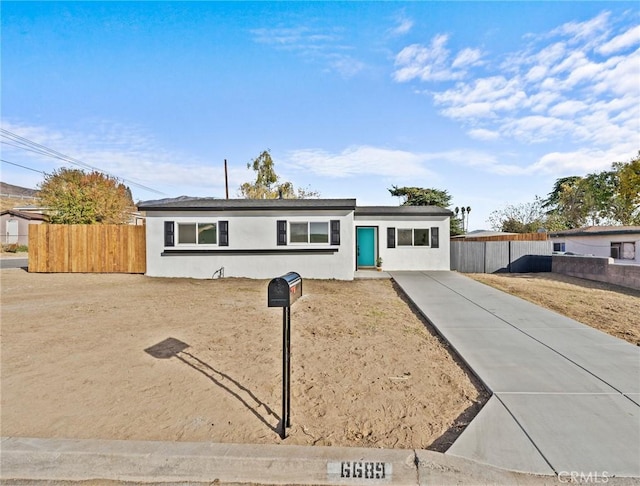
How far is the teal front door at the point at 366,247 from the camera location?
49.9ft

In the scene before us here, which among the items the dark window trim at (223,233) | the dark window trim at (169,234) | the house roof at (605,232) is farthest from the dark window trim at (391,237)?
the house roof at (605,232)

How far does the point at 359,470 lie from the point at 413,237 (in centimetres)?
1346

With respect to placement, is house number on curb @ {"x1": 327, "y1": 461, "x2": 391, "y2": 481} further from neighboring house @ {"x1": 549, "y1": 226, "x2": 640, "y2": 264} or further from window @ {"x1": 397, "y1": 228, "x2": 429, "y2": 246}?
neighboring house @ {"x1": 549, "y1": 226, "x2": 640, "y2": 264}

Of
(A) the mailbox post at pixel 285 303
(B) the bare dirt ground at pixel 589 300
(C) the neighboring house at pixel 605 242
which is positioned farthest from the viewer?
(C) the neighboring house at pixel 605 242

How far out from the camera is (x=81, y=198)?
72.5 ft

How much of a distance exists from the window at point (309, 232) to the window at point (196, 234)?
10.2ft

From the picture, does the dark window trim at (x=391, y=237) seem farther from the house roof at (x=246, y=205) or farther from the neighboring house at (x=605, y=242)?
the neighboring house at (x=605, y=242)

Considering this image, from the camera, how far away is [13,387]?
3621 millimetres

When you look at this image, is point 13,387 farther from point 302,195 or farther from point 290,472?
point 302,195

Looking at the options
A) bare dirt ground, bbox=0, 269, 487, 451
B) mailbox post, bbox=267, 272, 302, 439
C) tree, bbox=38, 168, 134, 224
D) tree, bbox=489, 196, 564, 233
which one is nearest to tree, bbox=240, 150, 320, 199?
tree, bbox=38, 168, 134, 224

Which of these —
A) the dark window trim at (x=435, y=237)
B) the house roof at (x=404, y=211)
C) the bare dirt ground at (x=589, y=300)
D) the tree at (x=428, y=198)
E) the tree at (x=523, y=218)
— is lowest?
the bare dirt ground at (x=589, y=300)

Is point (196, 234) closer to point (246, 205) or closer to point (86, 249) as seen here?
point (246, 205)

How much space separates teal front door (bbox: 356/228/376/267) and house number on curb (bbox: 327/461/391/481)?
1301 cm

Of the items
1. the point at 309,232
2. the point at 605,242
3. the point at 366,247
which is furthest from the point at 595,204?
the point at 309,232
